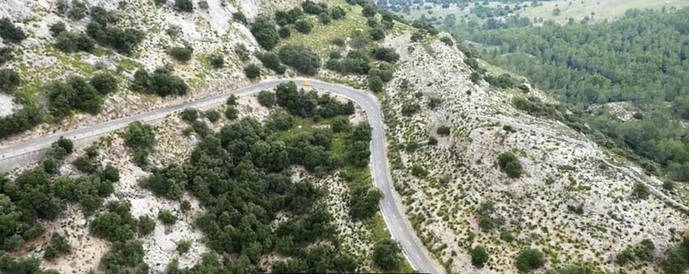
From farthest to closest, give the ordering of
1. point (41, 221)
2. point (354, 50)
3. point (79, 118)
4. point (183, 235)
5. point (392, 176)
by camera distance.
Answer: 1. point (354, 50)
2. point (392, 176)
3. point (79, 118)
4. point (183, 235)
5. point (41, 221)

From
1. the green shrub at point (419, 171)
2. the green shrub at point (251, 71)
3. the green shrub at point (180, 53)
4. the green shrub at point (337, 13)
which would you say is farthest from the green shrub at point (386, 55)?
the green shrub at point (180, 53)

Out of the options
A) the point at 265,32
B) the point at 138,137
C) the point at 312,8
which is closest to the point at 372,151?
the point at 138,137

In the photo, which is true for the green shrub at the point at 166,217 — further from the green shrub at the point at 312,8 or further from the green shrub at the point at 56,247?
the green shrub at the point at 312,8

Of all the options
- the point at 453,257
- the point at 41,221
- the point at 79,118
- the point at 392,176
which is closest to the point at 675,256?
the point at 453,257

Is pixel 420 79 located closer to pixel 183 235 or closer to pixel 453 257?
pixel 453 257

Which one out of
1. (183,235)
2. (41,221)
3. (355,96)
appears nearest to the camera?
(41,221)

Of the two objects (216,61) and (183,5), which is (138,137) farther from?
(183,5)
